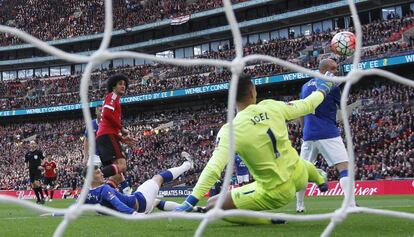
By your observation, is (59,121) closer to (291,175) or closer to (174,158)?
(174,158)

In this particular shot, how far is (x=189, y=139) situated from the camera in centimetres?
3003

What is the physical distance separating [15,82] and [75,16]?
7.43 m

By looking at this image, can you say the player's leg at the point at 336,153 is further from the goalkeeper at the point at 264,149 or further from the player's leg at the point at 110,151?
the player's leg at the point at 110,151

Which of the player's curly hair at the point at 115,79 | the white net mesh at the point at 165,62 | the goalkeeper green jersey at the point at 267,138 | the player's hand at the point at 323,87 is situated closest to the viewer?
A: the white net mesh at the point at 165,62

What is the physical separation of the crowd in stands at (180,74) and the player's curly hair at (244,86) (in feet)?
75.4

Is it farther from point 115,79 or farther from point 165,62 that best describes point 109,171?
point 165,62

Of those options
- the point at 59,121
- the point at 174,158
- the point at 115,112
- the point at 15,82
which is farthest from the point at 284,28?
the point at 115,112

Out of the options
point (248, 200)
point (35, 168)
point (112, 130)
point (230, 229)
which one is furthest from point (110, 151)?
point (35, 168)

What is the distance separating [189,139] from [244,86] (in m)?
25.5

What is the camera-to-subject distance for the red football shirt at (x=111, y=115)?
296 inches

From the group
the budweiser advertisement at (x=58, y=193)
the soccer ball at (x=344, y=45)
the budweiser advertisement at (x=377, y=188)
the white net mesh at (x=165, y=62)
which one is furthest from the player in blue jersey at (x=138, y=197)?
the budweiser advertisement at (x=58, y=193)

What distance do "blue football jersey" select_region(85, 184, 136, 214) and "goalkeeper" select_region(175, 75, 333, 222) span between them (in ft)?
5.29

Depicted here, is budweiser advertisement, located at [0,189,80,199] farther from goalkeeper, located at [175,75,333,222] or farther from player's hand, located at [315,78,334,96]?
player's hand, located at [315,78,334,96]

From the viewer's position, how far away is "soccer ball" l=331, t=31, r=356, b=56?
709 centimetres
